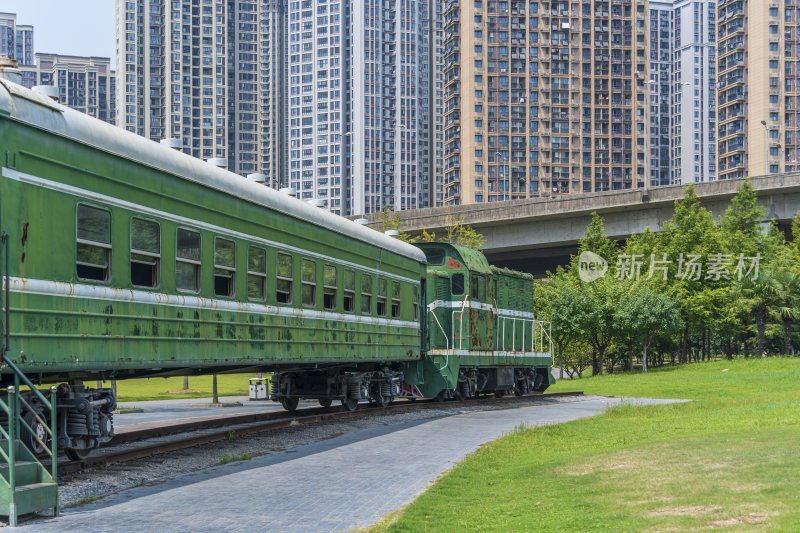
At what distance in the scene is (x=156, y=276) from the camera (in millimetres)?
13750

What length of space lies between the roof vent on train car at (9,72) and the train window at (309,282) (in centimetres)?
747

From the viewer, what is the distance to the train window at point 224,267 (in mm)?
15500

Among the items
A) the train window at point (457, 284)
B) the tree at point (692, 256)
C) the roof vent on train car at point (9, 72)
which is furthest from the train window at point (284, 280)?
the tree at point (692, 256)

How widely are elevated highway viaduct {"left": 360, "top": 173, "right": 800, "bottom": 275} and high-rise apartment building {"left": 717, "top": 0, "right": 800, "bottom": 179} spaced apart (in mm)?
91837

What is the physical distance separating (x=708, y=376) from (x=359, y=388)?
98.4 ft

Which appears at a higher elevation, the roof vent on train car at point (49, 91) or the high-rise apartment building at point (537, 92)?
the high-rise apartment building at point (537, 92)

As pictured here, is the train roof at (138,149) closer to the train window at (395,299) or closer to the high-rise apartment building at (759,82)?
the train window at (395,299)

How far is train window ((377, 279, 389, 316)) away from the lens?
23.4 meters

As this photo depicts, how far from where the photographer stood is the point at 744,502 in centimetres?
974

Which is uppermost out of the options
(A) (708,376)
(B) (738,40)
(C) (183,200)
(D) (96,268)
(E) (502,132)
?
(B) (738,40)

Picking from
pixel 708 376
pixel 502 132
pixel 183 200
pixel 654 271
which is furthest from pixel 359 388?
pixel 502 132

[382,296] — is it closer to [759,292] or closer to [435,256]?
[435,256]

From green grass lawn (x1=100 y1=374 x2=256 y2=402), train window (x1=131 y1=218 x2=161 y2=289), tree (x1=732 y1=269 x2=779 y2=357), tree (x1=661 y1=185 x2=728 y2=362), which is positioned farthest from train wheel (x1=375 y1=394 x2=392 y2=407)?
tree (x1=732 y1=269 x2=779 y2=357)

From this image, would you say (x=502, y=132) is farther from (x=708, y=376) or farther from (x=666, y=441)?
(x=666, y=441)
